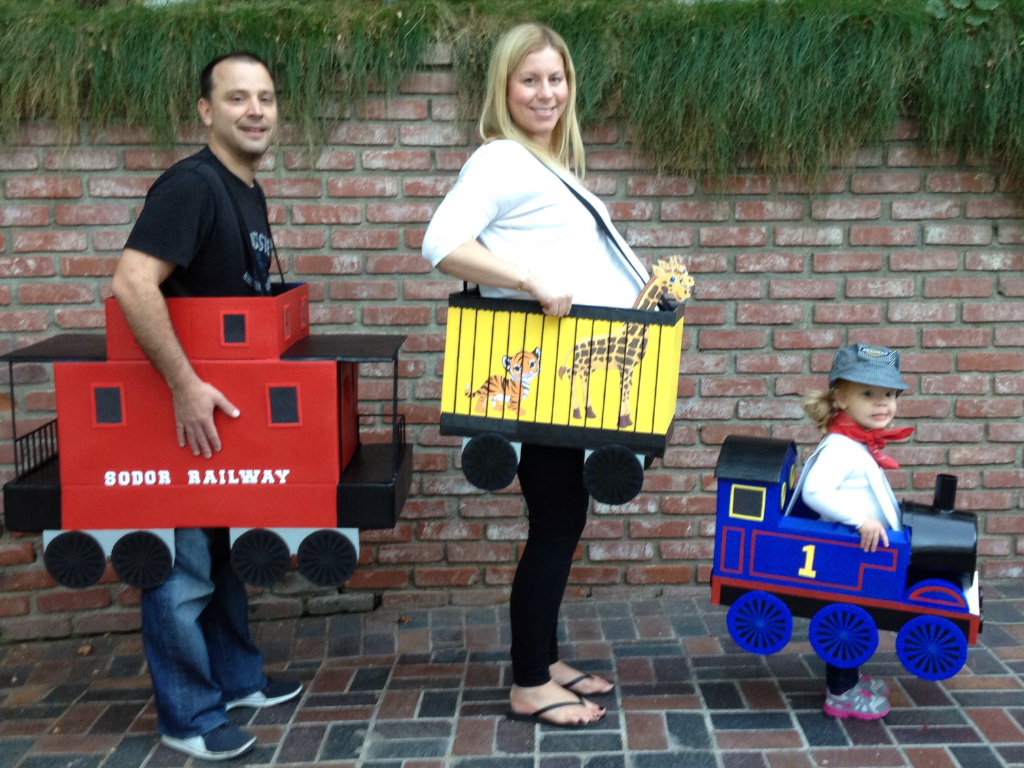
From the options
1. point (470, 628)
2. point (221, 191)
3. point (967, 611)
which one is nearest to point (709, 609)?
point (470, 628)

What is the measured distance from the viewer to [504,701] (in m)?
3.11

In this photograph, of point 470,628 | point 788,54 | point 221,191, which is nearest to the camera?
point 221,191

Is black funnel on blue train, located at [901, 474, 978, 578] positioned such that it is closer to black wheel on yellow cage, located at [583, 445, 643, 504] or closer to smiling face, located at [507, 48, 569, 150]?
black wheel on yellow cage, located at [583, 445, 643, 504]

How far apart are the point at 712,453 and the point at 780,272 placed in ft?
2.46

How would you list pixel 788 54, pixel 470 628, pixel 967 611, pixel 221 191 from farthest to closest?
pixel 470 628 < pixel 788 54 < pixel 967 611 < pixel 221 191

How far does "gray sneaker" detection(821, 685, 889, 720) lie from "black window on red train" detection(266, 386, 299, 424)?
71.4 inches

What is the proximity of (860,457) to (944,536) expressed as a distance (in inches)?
12.3

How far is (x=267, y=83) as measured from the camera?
106 inches

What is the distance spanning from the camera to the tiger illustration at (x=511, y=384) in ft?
8.49

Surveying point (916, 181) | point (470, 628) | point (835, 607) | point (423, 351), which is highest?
point (916, 181)

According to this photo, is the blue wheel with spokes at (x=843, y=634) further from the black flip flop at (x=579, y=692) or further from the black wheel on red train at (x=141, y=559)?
the black wheel on red train at (x=141, y=559)

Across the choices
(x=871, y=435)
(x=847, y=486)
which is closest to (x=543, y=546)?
(x=847, y=486)

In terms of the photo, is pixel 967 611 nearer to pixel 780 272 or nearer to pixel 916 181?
pixel 780 272

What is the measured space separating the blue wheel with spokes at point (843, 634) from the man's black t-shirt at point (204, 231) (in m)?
1.89
